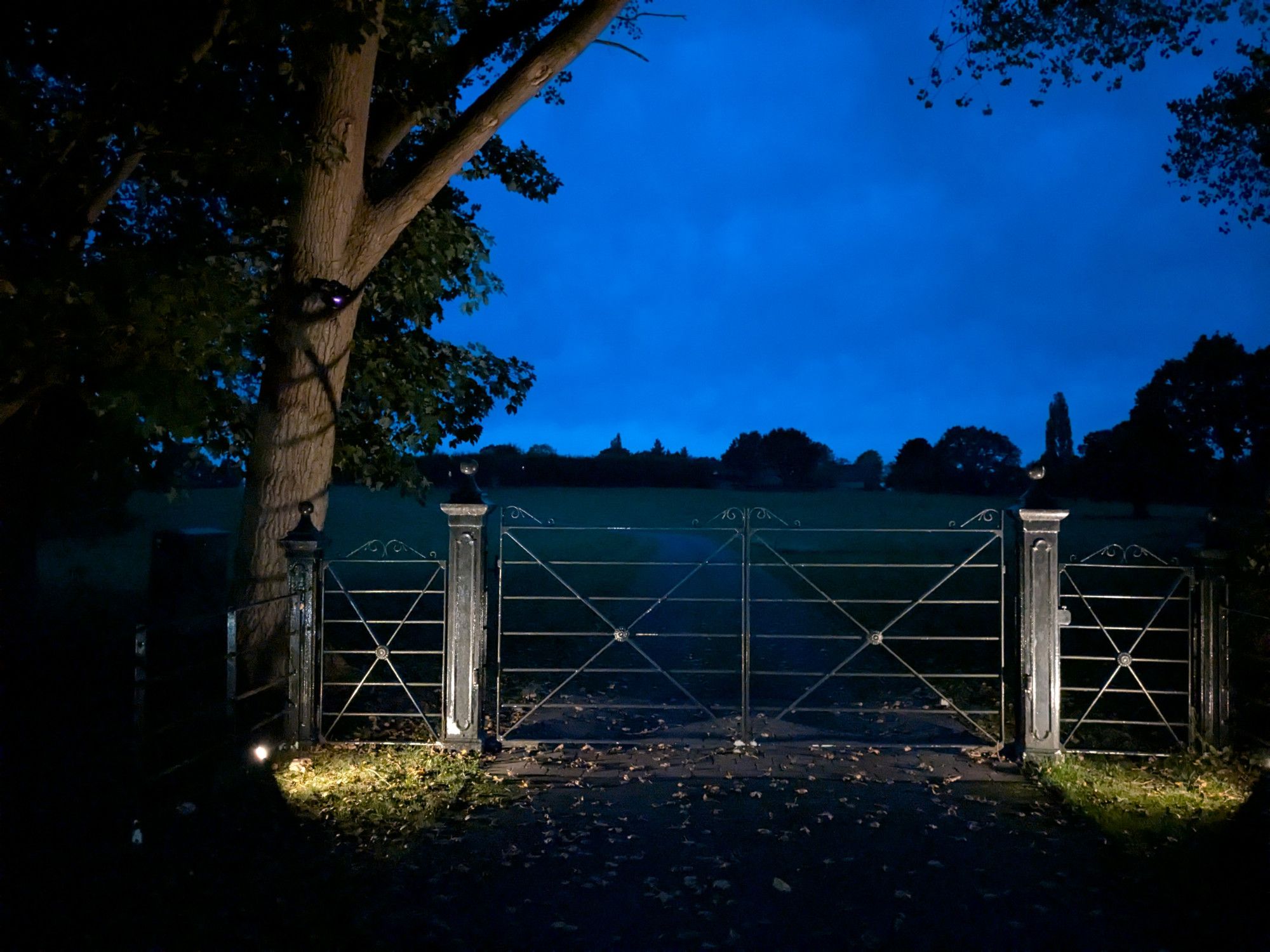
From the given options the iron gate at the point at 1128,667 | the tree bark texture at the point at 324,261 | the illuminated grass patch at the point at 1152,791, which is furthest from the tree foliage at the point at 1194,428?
the tree bark texture at the point at 324,261

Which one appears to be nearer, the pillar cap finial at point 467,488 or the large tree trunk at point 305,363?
the pillar cap finial at point 467,488

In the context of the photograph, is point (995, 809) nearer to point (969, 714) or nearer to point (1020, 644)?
point (1020, 644)

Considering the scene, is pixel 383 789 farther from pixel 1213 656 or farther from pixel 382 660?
pixel 1213 656

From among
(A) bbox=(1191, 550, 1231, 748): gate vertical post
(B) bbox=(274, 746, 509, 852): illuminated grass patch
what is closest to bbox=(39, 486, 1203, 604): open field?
(A) bbox=(1191, 550, 1231, 748): gate vertical post

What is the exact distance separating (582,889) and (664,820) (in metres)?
1.21

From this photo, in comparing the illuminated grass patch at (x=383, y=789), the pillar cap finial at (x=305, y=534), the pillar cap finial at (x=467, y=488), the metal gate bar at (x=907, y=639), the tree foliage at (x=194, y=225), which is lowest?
the illuminated grass patch at (x=383, y=789)

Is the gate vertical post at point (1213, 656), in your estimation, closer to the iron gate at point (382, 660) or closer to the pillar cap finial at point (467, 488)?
the pillar cap finial at point (467, 488)

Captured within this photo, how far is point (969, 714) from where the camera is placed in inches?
369

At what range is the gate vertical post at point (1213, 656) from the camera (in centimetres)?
745

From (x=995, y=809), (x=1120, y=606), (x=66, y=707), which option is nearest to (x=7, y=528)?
(x=66, y=707)

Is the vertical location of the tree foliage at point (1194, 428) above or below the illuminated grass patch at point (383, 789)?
above

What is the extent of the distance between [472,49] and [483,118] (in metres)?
1.32

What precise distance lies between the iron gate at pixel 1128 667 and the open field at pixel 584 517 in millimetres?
983

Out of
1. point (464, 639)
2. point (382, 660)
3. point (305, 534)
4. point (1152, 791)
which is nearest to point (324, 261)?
point (305, 534)
